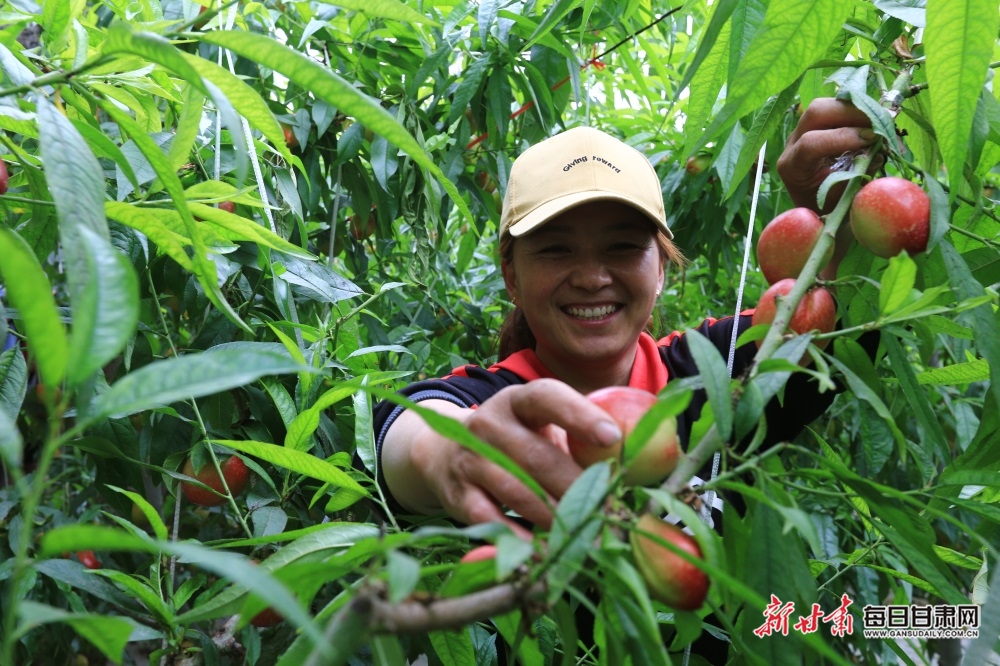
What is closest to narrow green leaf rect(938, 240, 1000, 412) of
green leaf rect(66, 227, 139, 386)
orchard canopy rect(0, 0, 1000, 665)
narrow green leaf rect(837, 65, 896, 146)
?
orchard canopy rect(0, 0, 1000, 665)

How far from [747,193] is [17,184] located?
1.38 m

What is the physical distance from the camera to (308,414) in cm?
96

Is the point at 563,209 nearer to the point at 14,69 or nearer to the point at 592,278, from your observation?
the point at 592,278

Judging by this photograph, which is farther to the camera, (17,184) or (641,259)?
(641,259)

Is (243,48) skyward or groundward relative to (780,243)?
skyward

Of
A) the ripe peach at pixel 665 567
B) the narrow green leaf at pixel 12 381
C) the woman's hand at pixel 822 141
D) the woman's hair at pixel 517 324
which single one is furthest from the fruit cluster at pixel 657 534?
the woman's hair at pixel 517 324

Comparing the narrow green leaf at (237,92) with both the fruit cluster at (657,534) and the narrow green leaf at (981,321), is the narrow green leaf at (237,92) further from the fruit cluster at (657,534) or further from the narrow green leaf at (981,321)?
the narrow green leaf at (981,321)

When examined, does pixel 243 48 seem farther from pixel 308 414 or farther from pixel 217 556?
pixel 308 414

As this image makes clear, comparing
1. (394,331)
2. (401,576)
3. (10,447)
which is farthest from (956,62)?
(394,331)

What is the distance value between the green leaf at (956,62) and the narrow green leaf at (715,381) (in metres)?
0.27

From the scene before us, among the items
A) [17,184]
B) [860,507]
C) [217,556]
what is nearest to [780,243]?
[860,507]

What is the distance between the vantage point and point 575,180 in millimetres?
1220

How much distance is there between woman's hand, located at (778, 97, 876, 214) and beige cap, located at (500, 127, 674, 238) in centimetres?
27

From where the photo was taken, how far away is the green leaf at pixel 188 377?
16.2 inches
